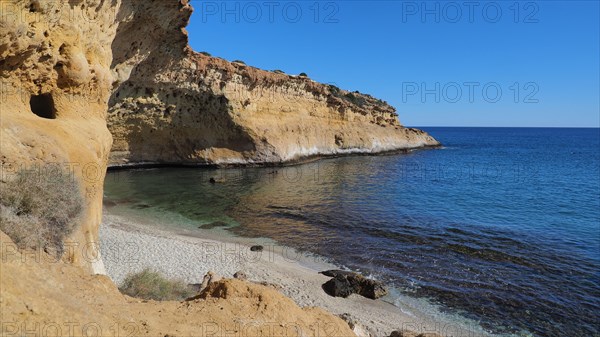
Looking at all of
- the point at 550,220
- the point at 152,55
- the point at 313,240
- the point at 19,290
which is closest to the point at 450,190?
the point at 550,220

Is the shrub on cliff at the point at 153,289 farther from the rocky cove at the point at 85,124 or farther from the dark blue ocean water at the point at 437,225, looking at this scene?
the dark blue ocean water at the point at 437,225

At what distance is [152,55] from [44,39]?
1982 cm

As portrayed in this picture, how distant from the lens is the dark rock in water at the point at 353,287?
11852mm

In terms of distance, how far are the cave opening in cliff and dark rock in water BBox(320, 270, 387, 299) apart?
345 inches

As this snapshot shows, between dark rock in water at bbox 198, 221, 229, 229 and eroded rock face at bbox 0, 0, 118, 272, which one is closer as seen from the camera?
eroded rock face at bbox 0, 0, 118, 272

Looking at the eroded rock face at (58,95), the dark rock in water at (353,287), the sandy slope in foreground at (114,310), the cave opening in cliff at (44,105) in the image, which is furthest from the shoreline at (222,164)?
the sandy slope in foreground at (114,310)

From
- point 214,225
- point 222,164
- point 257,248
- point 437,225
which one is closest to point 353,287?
point 257,248

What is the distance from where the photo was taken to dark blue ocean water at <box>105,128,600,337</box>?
12.1 m

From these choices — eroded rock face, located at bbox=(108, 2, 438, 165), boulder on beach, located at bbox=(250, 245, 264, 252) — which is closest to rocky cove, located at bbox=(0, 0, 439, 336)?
eroded rock face, located at bbox=(108, 2, 438, 165)

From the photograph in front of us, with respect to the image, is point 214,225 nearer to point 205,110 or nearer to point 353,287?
point 353,287

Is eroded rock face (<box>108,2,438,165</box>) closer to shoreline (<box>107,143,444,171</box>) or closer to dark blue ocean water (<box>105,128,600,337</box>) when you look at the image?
shoreline (<box>107,143,444,171</box>)

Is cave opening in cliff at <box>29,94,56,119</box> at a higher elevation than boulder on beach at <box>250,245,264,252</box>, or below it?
higher

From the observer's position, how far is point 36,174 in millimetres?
6773

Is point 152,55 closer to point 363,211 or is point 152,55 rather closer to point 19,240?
point 363,211
